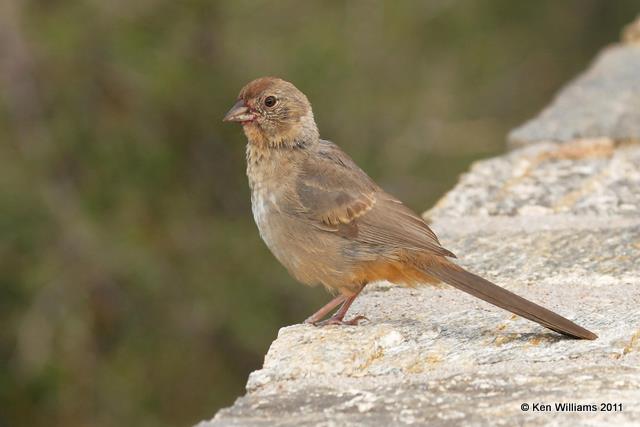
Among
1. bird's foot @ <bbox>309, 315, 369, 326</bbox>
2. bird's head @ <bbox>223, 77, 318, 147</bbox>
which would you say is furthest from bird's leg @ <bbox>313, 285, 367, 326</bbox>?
bird's head @ <bbox>223, 77, 318, 147</bbox>

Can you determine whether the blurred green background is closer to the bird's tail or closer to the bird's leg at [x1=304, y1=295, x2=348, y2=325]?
the bird's leg at [x1=304, y1=295, x2=348, y2=325]

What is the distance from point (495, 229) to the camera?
11.8 ft

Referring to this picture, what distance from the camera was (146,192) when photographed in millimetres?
5828

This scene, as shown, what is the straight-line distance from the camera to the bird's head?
3881 mm

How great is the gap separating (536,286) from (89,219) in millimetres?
3027

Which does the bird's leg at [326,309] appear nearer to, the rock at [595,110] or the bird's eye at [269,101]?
the bird's eye at [269,101]

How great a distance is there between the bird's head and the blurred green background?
5.84ft

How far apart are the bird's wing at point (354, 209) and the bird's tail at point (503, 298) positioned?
10cm

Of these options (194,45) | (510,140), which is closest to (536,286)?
(510,140)

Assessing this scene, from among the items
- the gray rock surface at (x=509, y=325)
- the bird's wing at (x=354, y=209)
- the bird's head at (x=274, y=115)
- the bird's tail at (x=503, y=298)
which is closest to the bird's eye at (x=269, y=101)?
the bird's head at (x=274, y=115)

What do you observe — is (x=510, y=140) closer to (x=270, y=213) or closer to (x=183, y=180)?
(x=270, y=213)

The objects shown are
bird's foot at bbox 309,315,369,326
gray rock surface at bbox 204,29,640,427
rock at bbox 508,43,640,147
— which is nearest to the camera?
gray rock surface at bbox 204,29,640,427

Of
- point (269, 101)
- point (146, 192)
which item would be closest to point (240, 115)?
point (269, 101)

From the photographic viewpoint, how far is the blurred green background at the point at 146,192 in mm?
5547
